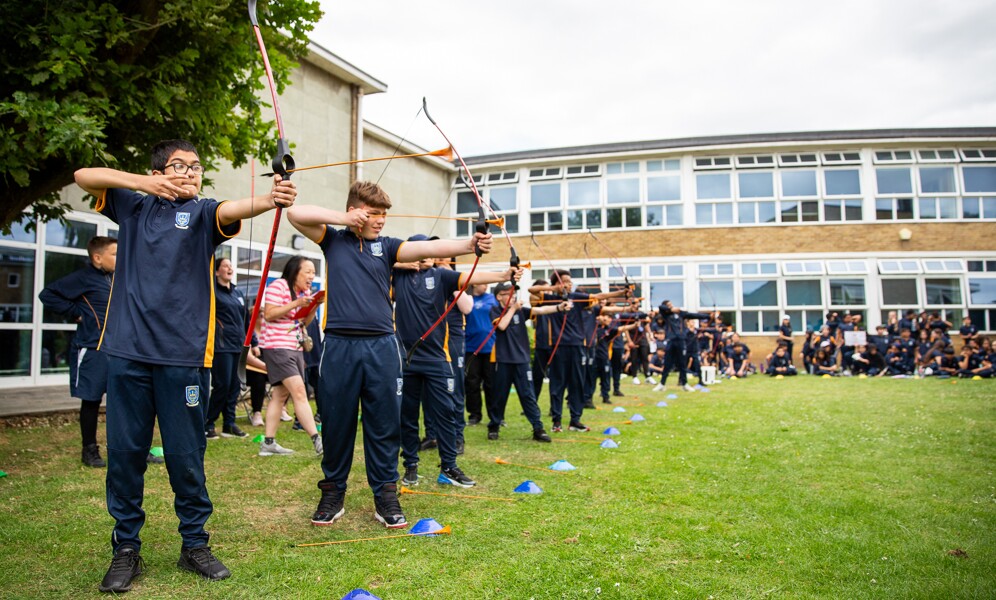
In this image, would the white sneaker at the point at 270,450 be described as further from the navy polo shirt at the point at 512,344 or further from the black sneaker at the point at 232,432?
the navy polo shirt at the point at 512,344

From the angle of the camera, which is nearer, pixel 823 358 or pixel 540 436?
pixel 540 436

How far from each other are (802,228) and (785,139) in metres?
3.34

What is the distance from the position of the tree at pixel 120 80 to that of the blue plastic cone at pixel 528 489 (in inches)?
164

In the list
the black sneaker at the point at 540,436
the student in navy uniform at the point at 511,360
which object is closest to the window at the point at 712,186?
the student in navy uniform at the point at 511,360

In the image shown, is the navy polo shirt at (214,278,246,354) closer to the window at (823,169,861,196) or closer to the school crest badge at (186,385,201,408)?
the school crest badge at (186,385,201,408)

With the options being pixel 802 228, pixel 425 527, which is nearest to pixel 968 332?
pixel 802 228

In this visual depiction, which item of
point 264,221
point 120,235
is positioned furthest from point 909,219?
point 120,235

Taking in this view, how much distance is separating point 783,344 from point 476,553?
65.2ft

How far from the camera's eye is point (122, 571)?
320 cm

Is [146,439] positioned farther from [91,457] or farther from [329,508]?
[91,457]

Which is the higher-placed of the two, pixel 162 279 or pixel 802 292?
pixel 802 292

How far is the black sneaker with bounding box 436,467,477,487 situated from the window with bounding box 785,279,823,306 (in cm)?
2141

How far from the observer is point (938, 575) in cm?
341

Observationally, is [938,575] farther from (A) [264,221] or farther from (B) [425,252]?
(A) [264,221]
